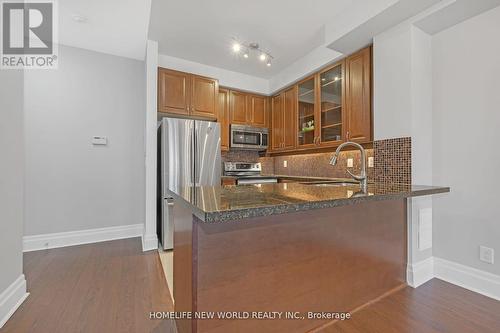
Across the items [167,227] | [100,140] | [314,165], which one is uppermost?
[100,140]

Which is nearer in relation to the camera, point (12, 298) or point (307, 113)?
point (12, 298)

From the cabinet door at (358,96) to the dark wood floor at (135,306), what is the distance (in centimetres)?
158

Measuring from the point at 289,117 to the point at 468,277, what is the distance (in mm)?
2863

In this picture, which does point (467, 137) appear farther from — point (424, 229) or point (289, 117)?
point (289, 117)

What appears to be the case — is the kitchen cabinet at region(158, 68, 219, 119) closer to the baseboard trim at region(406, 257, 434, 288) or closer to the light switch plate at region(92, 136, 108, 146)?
the light switch plate at region(92, 136, 108, 146)

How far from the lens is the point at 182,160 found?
299 centimetres

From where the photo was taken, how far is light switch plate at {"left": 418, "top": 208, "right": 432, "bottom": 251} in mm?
2072

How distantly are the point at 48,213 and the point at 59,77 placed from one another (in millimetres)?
1770

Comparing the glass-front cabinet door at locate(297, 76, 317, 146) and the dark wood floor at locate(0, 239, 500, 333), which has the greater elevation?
the glass-front cabinet door at locate(297, 76, 317, 146)

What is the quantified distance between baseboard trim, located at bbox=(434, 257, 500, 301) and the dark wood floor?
8 centimetres

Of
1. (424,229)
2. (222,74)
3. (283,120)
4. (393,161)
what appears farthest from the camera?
(283,120)

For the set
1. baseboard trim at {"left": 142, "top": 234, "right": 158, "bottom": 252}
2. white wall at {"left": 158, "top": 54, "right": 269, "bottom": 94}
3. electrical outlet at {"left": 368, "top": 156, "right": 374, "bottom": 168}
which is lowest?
baseboard trim at {"left": 142, "top": 234, "right": 158, "bottom": 252}

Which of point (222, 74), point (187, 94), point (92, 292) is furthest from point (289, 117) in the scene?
point (92, 292)

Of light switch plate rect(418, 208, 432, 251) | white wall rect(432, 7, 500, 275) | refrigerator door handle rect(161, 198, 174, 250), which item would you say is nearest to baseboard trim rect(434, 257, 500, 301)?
white wall rect(432, 7, 500, 275)
